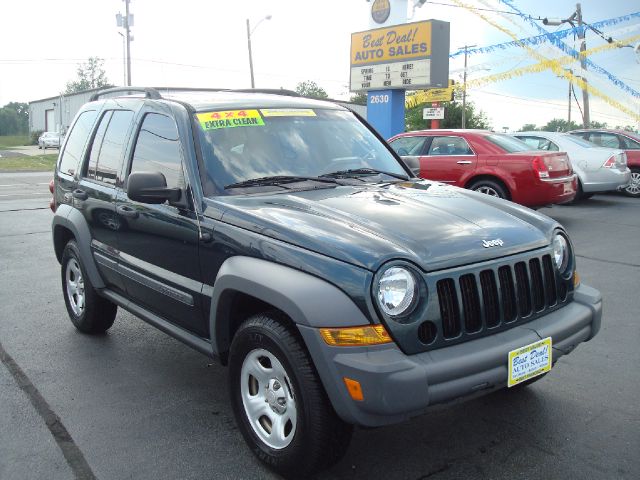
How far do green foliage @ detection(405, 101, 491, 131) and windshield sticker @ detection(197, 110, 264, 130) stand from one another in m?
49.9

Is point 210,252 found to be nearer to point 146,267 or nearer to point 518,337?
point 146,267

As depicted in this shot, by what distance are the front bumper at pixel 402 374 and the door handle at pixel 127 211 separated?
6.05 feet

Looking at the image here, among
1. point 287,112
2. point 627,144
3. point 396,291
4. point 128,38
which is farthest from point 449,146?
point 128,38

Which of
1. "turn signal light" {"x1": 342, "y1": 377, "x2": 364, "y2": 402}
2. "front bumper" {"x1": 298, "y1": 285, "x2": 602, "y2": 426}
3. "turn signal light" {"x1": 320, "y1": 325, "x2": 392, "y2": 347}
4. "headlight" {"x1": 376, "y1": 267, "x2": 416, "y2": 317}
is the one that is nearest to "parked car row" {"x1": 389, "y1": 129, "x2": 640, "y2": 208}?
"front bumper" {"x1": 298, "y1": 285, "x2": 602, "y2": 426}

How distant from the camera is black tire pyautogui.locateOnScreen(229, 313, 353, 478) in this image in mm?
2721

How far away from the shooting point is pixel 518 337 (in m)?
2.90

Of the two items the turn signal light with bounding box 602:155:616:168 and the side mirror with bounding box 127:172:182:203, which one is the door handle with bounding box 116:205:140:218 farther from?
the turn signal light with bounding box 602:155:616:168

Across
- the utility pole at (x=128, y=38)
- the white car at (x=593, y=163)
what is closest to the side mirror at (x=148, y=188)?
the white car at (x=593, y=163)

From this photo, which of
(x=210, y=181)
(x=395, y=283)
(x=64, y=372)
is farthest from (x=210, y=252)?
(x=64, y=372)

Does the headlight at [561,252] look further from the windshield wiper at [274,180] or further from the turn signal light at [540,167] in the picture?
the turn signal light at [540,167]

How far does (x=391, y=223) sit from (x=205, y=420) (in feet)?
5.29

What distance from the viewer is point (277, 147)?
12.8 feet

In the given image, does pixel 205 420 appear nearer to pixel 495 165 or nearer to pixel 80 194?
pixel 80 194

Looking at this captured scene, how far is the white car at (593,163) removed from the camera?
12.8m
